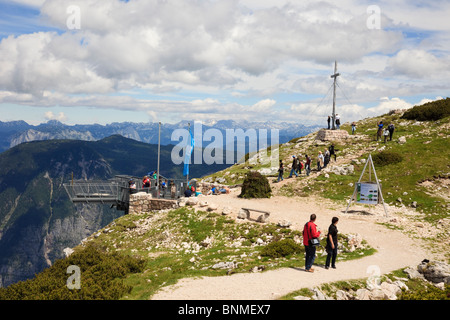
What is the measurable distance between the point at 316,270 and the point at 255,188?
17542 mm

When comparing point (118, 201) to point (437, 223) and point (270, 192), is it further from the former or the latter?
point (437, 223)

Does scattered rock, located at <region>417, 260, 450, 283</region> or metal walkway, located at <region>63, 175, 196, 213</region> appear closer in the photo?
scattered rock, located at <region>417, 260, 450, 283</region>

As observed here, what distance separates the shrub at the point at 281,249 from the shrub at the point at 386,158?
859 inches

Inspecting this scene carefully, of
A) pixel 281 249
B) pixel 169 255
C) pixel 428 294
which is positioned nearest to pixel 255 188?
pixel 169 255

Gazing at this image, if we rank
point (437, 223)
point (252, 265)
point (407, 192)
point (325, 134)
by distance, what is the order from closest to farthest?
point (252, 265), point (437, 223), point (407, 192), point (325, 134)

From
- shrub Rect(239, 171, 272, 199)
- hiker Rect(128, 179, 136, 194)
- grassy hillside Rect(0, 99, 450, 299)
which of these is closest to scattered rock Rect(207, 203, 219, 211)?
grassy hillside Rect(0, 99, 450, 299)

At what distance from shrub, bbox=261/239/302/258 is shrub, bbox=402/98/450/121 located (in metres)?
40.7

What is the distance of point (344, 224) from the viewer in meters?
22.4

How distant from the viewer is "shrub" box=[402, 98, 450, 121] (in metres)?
47.2

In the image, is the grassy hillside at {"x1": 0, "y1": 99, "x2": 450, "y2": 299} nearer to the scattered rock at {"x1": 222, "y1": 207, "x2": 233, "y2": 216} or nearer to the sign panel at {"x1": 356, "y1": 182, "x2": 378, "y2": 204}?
the scattered rock at {"x1": 222, "y1": 207, "x2": 233, "y2": 216}
